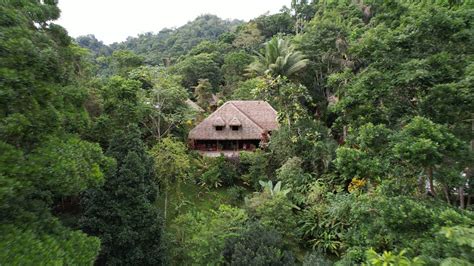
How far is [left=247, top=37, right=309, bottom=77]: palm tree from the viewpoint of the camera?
61.7 ft

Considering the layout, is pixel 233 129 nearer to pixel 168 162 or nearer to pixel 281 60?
pixel 281 60

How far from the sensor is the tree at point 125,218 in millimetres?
9148

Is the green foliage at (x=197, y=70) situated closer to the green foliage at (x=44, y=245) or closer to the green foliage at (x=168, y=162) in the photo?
the green foliage at (x=168, y=162)

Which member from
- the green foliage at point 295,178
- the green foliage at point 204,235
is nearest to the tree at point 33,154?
the green foliage at point 204,235

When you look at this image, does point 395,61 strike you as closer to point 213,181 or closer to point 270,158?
point 270,158

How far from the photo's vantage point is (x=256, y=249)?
8984mm

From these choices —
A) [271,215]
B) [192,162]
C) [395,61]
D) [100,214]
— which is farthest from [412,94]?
[192,162]

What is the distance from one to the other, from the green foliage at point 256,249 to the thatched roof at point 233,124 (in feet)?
33.8

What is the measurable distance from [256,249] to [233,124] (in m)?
11.3

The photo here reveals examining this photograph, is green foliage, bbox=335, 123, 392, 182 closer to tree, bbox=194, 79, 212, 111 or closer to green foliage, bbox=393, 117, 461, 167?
green foliage, bbox=393, 117, 461, 167

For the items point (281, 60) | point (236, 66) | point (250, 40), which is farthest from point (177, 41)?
point (281, 60)

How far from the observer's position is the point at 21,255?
4410mm

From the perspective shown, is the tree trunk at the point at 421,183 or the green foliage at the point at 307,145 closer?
the tree trunk at the point at 421,183

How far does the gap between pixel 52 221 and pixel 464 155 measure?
737 centimetres
